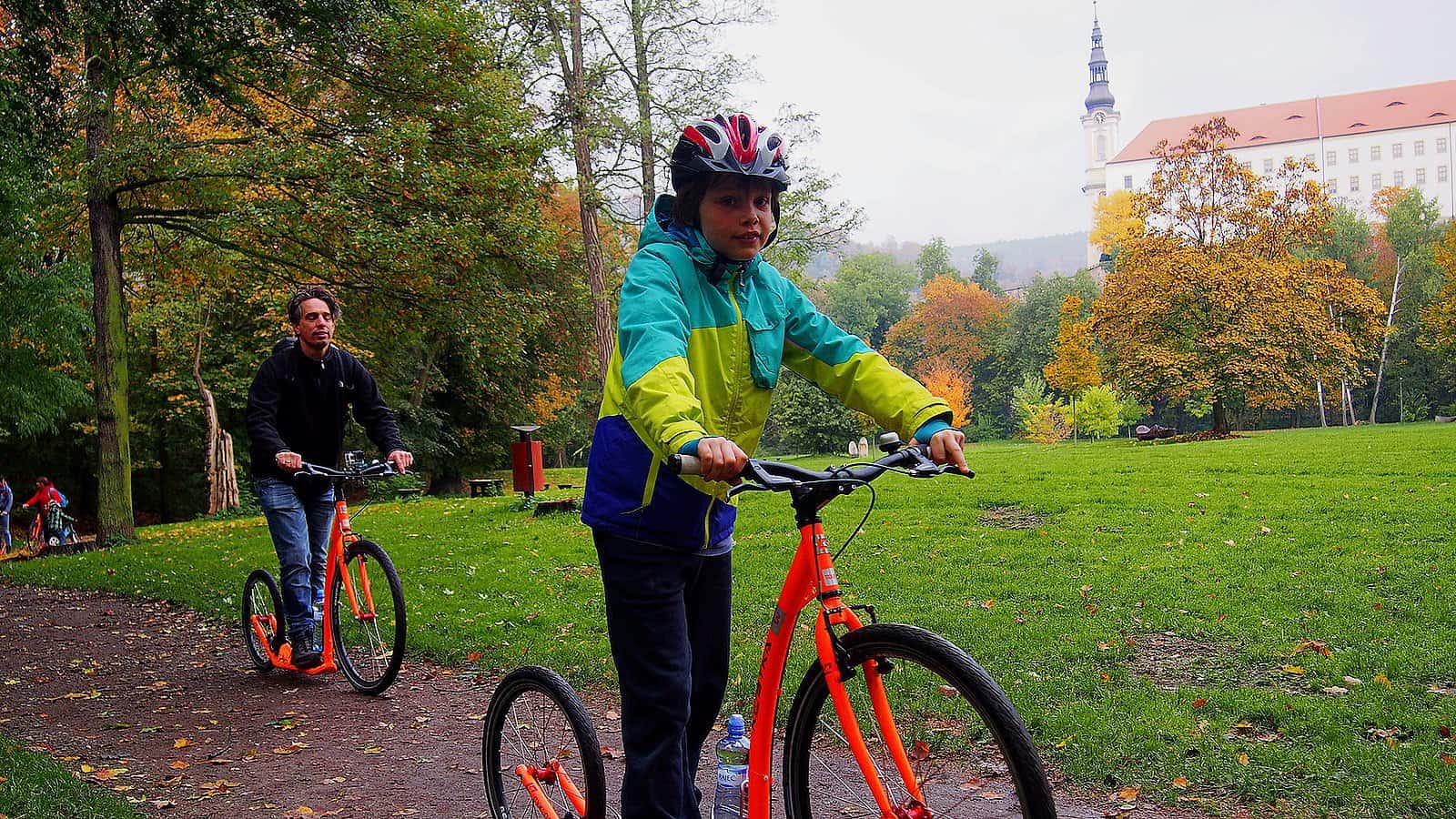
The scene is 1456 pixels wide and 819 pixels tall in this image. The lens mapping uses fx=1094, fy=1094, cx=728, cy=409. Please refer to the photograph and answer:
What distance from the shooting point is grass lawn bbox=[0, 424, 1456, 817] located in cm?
438

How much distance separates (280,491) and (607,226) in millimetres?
15647

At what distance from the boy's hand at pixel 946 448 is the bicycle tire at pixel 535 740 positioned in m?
1.33

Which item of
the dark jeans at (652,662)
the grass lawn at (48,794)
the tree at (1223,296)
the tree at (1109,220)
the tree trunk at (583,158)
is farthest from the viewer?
the tree at (1109,220)

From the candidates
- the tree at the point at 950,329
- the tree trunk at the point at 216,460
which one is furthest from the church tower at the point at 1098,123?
the tree trunk at the point at 216,460

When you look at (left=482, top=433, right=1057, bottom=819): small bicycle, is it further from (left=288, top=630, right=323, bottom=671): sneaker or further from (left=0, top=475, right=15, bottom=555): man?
(left=0, top=475, right=15, bottom=555): man

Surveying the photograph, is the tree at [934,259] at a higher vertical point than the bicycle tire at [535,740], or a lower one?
higher

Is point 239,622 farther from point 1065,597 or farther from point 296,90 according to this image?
point 296,90

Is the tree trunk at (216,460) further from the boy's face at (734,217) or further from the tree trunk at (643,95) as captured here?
the boy's face at (734,217)

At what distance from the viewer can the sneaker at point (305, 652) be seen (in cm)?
629

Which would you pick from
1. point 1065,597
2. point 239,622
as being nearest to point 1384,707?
point 1065,597

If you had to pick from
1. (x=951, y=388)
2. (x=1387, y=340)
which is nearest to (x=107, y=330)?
(x=951, y=388)

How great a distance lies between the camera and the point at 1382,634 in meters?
6.08

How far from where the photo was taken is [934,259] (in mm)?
109688

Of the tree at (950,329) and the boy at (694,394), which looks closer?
the boy at (694,394)
